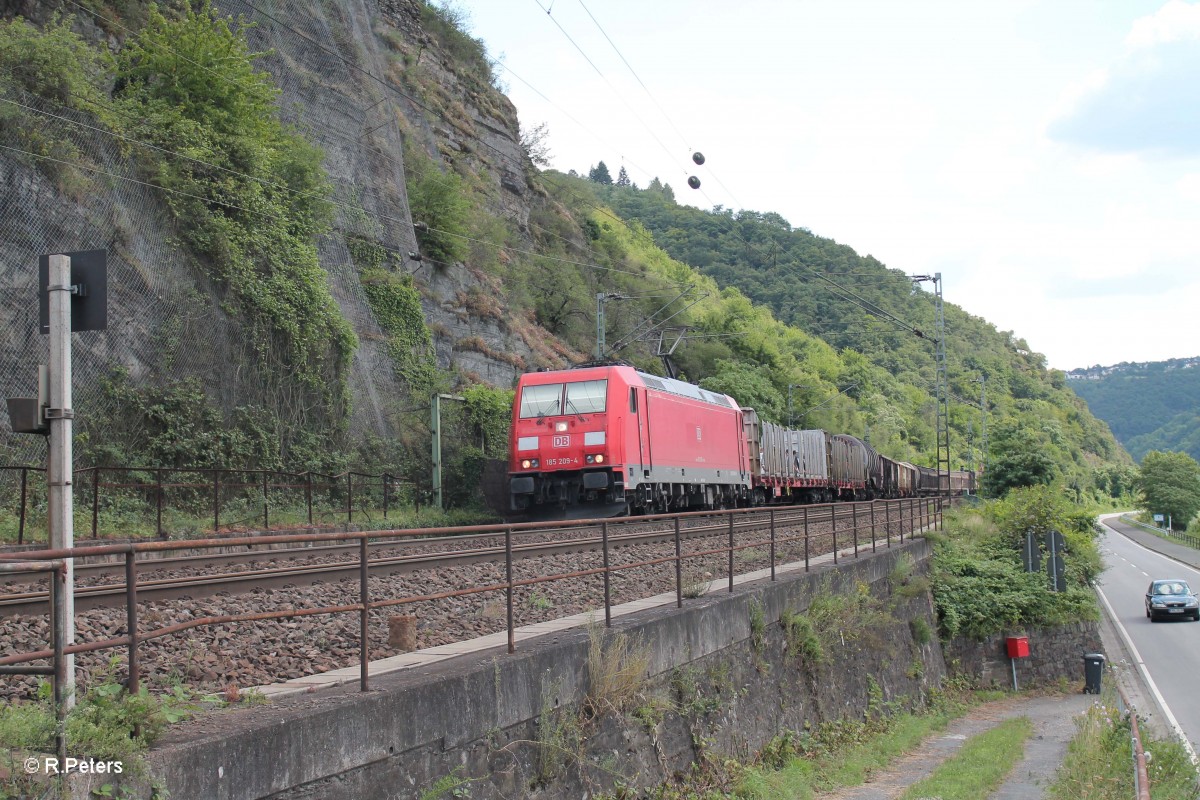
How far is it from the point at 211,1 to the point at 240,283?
1058cm

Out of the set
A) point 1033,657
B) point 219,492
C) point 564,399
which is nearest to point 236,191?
point 219,492

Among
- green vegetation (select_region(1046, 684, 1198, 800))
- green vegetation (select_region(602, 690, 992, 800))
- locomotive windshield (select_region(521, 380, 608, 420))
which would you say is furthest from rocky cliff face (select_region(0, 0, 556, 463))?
green vegetation (select_region(1046, 684, 1198, 800))

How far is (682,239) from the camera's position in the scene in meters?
116

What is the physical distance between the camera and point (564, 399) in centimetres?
2373

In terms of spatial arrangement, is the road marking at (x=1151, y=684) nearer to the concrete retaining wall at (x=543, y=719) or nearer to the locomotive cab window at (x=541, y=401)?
the concrete retaining wall at (x=543, y=719)

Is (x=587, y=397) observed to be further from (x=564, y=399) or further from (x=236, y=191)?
(x=236, y=191)

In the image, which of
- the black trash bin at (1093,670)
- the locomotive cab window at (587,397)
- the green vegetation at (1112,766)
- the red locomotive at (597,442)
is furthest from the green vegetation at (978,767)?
the locomotive cab window at (587,397)

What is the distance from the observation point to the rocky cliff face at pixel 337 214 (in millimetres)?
18969

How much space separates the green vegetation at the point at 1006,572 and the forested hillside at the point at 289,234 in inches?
369

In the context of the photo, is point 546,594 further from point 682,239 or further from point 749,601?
point 682,239

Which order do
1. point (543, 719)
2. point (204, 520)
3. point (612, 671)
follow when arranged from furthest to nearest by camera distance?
point (204, 520)
point (612, 671)
point (543, 719)

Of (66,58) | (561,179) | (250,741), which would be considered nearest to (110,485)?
(66,58)

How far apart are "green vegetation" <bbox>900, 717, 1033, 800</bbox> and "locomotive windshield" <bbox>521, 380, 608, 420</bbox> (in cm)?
1028

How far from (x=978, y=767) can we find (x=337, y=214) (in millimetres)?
23609
